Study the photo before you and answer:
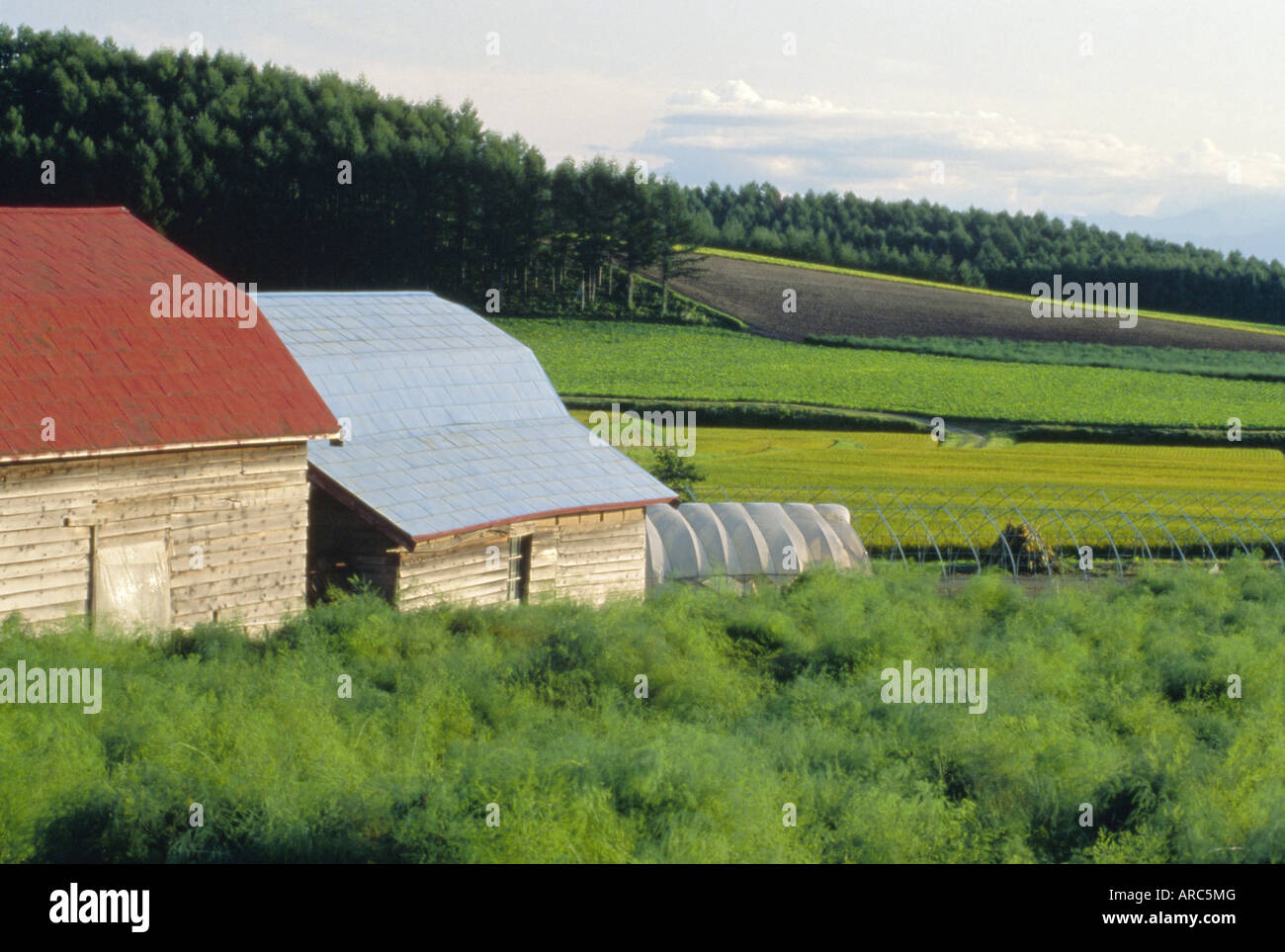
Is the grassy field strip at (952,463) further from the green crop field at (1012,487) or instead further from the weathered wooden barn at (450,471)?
the weathered wooden barn at (450,471)

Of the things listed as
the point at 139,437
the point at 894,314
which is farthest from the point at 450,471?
the point at 894,314

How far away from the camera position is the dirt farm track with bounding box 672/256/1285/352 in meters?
91.6

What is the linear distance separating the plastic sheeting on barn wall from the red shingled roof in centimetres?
1037

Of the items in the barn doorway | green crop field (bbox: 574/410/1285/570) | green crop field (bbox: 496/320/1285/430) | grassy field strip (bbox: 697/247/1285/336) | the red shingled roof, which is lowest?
green crop field (bbox: 574/410/1285/570)

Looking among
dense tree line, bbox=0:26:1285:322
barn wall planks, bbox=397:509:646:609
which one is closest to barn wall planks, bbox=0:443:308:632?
barn wall planks, bbox=397:509:646:609

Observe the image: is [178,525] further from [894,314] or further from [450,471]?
[894,314]

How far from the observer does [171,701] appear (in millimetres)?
15805

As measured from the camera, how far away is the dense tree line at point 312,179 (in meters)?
79.4

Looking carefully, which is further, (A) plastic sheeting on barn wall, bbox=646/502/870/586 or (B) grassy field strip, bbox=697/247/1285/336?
(B) grassy field strip, bbox=697/247/1285/336

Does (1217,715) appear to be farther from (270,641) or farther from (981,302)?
(981,302)

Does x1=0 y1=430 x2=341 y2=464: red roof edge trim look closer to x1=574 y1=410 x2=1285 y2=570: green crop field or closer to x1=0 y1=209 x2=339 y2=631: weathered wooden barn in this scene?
x1=0 y1=209 x2=339 y2=631: weathered wooden barn

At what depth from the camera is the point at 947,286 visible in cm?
11888

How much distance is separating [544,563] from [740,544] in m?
6.75
